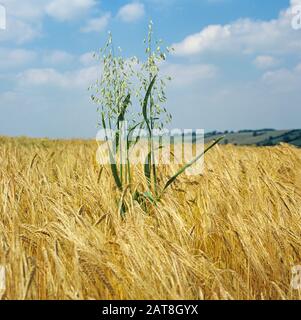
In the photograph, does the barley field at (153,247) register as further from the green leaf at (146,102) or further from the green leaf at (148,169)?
the green leaf at (146,102)

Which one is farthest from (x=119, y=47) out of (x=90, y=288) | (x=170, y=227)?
(x=90, y=288)

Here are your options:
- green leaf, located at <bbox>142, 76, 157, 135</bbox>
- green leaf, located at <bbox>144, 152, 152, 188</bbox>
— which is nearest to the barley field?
green leaf, located at <bbox>144, 152, 152, 188</bbox>

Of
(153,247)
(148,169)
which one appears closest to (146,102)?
(148,169)

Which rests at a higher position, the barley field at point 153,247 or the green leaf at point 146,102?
the green leaf at point 146,102

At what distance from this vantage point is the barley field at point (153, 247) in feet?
4.86

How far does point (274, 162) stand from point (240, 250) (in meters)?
3.20

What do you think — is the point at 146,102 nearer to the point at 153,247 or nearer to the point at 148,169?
the point at 148,169

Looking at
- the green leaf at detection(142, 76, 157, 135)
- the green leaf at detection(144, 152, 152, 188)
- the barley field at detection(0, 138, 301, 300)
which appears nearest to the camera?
the barley field at detection(0, 138, 301, 300)

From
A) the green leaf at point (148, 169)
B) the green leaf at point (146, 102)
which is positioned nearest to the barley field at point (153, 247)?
the green leaf at point (148, 169)

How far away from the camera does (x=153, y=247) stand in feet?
5.44

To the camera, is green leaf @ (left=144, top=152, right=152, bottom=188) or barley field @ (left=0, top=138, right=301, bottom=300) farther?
green leaf @ (left=144, top=152, right=152, bottom=188)

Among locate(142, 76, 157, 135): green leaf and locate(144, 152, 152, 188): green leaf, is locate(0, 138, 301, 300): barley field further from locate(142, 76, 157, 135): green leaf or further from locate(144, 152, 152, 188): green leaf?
locate(142, 76, 157, 135): green leaf

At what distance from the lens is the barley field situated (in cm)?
148
